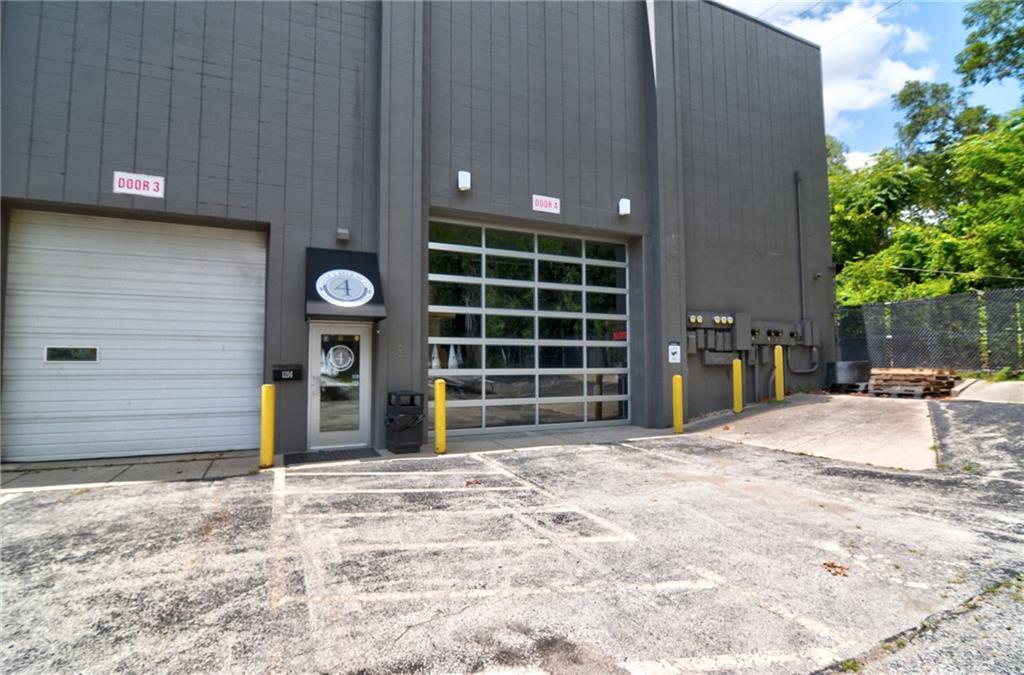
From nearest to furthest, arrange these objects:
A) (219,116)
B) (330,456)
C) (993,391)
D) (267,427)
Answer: (267,427)
(330,456)
(219,116)
(993,391)

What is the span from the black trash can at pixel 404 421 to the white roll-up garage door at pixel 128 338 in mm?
2440

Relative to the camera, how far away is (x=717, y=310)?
12305mm

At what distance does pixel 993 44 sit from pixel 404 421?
27.3 meters

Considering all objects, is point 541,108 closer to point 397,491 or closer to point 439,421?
point 439,421

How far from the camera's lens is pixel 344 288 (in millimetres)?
8023

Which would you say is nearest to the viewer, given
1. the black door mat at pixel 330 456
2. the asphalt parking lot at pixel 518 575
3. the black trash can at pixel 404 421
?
the asphalt parking lot at pixel 518 575

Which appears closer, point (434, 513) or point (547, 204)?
point (434, 513)

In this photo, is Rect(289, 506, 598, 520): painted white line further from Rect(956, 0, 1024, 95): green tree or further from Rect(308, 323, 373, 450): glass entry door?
Rect(956, 0, 1024, 95): green tree

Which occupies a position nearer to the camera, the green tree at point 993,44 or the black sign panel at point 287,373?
the black sign panel at point 287,373

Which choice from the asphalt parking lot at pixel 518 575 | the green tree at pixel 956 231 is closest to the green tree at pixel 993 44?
the green tree at pixel 956 231

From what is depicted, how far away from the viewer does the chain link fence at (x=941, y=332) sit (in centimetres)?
1211

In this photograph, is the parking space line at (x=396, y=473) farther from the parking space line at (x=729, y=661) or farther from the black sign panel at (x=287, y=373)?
the parking space line at (x=729, y=661)

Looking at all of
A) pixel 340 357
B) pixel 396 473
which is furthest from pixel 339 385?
pixel 396 473

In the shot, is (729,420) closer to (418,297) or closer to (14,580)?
(418,297)
